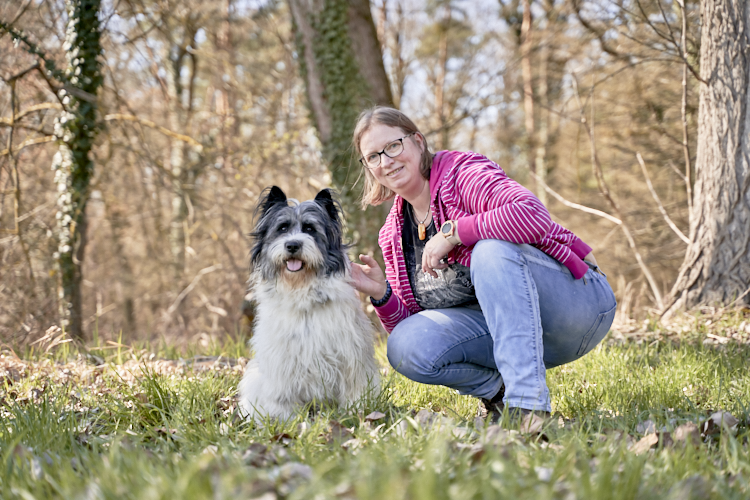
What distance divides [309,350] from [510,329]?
1070mm

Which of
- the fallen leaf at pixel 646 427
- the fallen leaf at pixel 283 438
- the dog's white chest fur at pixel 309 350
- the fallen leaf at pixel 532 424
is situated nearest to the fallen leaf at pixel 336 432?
the fallen leaf at pixel 283 438

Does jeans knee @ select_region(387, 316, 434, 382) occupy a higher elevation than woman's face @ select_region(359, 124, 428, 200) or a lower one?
lower

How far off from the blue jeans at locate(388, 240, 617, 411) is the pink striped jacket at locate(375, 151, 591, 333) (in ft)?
0.22

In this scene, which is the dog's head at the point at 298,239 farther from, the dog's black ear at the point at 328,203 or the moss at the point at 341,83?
the moss at the point at 341,83

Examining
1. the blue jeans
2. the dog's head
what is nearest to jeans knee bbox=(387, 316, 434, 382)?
the blue jeans

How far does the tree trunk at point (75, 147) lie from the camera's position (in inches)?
235

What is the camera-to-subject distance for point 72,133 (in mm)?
6027

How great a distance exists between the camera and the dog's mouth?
10.2 feet

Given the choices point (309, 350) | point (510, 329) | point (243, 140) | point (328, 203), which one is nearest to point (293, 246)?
point (328, 203)

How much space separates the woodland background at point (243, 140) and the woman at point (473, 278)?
2853 millimetres

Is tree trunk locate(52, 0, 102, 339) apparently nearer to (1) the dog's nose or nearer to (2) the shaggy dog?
(2) the shaggy dog

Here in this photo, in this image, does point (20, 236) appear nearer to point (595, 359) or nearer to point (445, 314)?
point (445, 314)

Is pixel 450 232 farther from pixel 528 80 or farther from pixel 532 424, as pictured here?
pixel 528 80

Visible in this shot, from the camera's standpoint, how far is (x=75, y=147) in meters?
6.08
